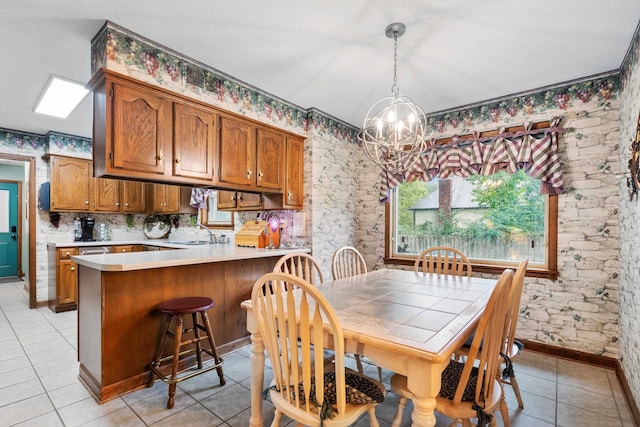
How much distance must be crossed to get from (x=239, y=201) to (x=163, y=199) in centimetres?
193

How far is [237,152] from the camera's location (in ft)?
10.1

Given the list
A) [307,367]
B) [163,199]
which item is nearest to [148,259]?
[307,367]

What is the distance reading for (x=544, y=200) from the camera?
3.10 metres

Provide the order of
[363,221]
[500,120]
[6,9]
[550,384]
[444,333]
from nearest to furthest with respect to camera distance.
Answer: [444,333] < [6,9] < [550,384] < [500,120] < [363,221]

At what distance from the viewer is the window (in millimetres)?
3121

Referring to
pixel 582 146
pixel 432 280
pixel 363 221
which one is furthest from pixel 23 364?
pixel 582 146

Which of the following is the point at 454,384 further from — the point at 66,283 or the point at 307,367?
the point at 66,283

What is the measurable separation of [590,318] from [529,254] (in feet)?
2.30

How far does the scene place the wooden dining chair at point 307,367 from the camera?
3.95ft

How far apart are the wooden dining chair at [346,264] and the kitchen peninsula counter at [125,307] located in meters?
0.94

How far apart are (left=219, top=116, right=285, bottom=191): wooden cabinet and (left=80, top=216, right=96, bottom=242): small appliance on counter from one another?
330cm

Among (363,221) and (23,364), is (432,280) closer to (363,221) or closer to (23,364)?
(363,221)

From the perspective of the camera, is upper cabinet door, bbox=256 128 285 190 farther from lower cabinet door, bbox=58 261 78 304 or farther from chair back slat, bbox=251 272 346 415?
lower cabinet door, bbox=58 261 78 304

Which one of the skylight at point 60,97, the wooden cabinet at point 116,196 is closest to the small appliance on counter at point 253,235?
the skylight at point 60,97
